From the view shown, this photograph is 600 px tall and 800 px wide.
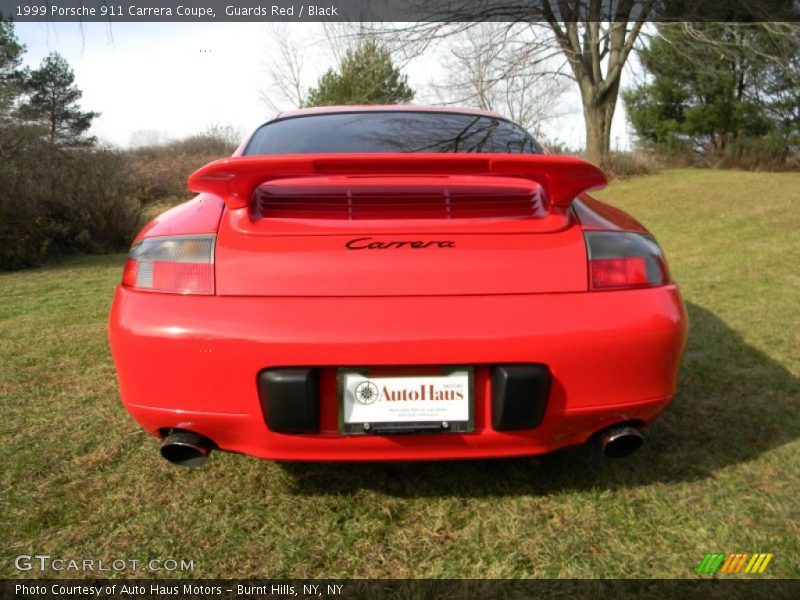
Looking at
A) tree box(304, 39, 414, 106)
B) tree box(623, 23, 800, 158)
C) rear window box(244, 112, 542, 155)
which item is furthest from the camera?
tree box(623, 23, 800, 158)

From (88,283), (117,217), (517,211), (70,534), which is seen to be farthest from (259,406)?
(117,217)

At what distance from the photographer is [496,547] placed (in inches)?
66.8

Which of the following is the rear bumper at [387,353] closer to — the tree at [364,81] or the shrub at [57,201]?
the shrub at [57,201]

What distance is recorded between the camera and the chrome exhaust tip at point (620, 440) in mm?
1706

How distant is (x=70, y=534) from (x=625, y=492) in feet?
5.92

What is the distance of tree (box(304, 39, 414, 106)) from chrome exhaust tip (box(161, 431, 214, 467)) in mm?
16331

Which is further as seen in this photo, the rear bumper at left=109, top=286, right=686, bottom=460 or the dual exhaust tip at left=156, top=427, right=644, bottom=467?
the dual exhaust tip at left=156, top=427, right=644, bottom=467

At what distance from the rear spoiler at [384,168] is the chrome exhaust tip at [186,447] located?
2.26 feet

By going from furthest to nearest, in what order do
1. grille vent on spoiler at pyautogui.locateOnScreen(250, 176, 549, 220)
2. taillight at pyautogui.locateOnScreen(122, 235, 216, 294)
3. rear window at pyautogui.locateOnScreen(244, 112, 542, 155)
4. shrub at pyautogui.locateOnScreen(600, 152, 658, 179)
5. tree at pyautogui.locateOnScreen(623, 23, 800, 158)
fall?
tree at pyautogui.locateOnScreen(623, 23, 800, 158) < shrub at pyautogui.locateOnScreen(600, 152, 658, 179) < rear window at pyautogui.locateOnScreen(244, 112, 542, 155) < grille vent on spoiler at pyautogui.locateOnScreen(250, 176, 549, 220) < taillight at pyautogui.locateOnScreen(122, 235, 216, 294)

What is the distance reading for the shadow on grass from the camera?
6.66ft

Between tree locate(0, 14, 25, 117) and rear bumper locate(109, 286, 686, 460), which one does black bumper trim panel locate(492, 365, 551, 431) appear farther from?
tree locate(0, 14, 25, 117)

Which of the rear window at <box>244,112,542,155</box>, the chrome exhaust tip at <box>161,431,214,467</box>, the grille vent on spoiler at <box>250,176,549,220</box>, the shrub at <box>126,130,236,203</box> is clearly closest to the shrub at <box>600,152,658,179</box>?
the shrub at <box>126,130,236,203</box>

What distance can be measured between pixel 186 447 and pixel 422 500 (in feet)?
2.59

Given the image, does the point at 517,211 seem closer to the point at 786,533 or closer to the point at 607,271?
the point at 607,271
